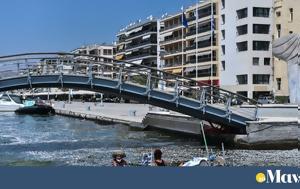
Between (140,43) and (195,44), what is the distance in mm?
36503

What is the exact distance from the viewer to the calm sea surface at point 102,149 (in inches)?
1047

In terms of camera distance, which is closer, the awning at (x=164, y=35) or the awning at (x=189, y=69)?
the awning at (x=189, y=69)

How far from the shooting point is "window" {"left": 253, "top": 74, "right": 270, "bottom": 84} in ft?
284

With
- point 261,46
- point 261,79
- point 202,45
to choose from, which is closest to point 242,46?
point 261,46

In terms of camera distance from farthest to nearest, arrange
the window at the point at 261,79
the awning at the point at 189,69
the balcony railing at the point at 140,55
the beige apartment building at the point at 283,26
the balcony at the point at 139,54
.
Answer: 1. the balcony at the point at 139,54
2. the balcony railing at the point at 140,55
3. the awning at the point at 189,69
4. the window at the point at 261,79
5. the beige apartment building at the point at 283,26

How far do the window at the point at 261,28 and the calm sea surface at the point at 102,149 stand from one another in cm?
4479

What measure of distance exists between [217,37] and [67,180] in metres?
89.5

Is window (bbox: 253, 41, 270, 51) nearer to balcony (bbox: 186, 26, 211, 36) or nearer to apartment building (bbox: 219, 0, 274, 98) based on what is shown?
apartment building (bbox: 219, 0, 274, 98)

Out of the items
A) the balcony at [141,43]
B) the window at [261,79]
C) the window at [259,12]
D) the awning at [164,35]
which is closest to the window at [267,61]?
the window at [261,79]

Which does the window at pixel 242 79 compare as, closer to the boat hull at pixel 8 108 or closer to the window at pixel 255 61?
the window at pixel 255 61

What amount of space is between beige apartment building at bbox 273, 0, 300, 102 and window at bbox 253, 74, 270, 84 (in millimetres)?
1651

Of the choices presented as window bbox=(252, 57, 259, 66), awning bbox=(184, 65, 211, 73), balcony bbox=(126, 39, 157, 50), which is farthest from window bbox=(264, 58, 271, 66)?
balcony bbox=(126, 39, 157, 50)

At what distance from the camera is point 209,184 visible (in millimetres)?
9734

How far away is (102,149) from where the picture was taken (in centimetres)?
3288
